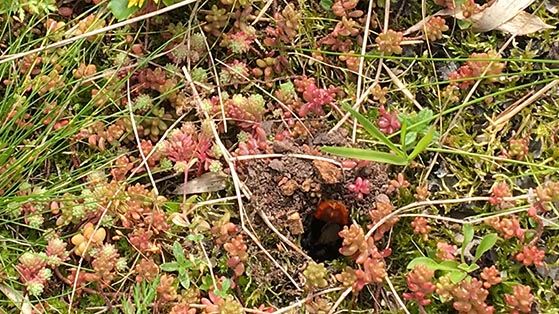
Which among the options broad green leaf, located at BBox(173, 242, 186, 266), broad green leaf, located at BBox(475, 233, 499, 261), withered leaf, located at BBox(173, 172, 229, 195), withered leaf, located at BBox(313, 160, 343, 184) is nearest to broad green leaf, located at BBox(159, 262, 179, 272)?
broad green leaf, located at BBox(173, 242, 186, 266)

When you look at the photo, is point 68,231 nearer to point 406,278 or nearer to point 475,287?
point 406,278

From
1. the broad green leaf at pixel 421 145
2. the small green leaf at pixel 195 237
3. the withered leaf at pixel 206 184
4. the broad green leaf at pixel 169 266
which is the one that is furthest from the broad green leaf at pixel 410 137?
the broad green leaf at pixel 169 266

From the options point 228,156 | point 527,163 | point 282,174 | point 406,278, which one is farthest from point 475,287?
point 228,156

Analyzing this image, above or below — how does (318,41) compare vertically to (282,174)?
above

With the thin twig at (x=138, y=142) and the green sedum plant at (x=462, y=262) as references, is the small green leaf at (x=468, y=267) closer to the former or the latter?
the green sedum plant at (x=462, y=262)

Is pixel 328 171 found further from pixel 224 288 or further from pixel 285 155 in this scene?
pixel 224 288

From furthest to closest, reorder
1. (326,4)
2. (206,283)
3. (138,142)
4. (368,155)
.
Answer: (326,4) < (138,142) < (206,283) < (368,155)

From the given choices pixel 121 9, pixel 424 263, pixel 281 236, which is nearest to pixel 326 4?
pixel 121 9
